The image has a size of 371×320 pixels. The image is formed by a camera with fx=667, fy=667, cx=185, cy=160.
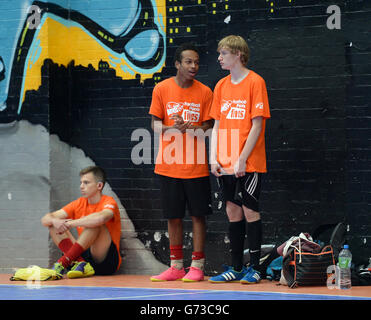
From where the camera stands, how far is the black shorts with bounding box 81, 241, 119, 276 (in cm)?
672

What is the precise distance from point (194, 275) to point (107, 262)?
1024mm

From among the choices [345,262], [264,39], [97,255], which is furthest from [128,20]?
[345,262]

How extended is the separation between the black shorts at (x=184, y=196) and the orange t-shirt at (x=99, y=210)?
62cm

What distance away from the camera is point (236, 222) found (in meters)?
6.02

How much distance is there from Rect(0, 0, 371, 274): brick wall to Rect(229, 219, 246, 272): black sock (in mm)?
634

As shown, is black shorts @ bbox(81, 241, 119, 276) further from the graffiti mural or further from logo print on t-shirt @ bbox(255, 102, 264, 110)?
logo print on t-shirt @ bbox(255, 102, 264, 110)

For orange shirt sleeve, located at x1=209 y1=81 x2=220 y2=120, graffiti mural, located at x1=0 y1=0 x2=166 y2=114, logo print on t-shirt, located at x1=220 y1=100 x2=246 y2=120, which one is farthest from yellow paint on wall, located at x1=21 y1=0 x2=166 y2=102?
logo print on t-shirt, located at x1=220 y1=100 x2=246 y2=120

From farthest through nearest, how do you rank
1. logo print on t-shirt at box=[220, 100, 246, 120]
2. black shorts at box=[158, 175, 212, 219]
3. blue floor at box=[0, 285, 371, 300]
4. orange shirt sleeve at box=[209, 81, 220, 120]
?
black shorts at box=[158, 175, 212, 219], orange shirt sleeve at box=[209, 81, 220, 120], logo print on t-shirt at box=[220, 100, 246, 120], blue floor at box=[0, 285, 371, 300]

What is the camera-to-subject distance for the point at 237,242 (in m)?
6.00

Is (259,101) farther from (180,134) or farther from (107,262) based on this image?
(107,262)

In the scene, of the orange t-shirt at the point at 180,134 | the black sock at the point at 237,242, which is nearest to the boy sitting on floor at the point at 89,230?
the orange t-shirt at the point at 180,134

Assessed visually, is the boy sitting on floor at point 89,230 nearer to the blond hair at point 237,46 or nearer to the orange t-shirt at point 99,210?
the orange t-shirt at point 99,210

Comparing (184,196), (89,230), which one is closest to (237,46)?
(184,196)
